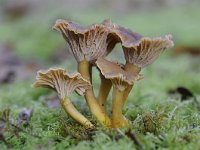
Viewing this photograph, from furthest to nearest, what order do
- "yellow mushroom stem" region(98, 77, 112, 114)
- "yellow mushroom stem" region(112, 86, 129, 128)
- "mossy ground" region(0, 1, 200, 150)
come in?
1. "yellow mushroom stem" region(98, 77, 112, 114)
2. "yellow mushroom stem" region(112, 86, 129, 128)
3. "mossy ground" region(0, 1, 200, 150)

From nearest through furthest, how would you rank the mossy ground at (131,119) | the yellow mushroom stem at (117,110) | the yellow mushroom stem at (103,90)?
the mossy ground at (131,119) < the yellow mushroom stem at (117,110) < the yellow mushroom stem at (103,90)

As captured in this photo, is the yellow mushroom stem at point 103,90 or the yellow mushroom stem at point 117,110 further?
the yellow mushroom stem at point 103,90

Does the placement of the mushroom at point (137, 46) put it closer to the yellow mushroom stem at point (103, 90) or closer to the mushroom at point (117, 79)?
the mushroom at point (117, 79)

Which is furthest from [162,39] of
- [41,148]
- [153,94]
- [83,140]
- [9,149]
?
[153,94]

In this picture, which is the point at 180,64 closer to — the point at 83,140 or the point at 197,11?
the point at 83,140

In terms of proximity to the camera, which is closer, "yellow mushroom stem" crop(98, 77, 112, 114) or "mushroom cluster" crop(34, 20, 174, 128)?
"mushroom cluster" crop(34, 20, 174, 128)

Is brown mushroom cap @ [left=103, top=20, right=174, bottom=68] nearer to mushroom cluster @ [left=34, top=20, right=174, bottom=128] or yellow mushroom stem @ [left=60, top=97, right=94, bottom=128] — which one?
mushroom cluster @ [left=34, top=20, right=174, bottom=128]

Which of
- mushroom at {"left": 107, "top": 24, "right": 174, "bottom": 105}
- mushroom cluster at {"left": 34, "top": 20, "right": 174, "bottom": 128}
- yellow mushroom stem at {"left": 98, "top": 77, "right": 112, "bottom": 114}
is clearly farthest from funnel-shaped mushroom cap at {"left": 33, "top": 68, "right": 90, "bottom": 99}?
mushroom at {"left": 107, "top": 24, "right": 174, "bottom": 105}

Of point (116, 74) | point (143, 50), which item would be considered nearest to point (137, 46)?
point (143, 50)

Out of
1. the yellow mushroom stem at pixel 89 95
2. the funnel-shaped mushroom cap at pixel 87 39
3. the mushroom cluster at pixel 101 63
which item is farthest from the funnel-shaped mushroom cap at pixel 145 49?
the yellow mushroom stem at pixel 89 95
